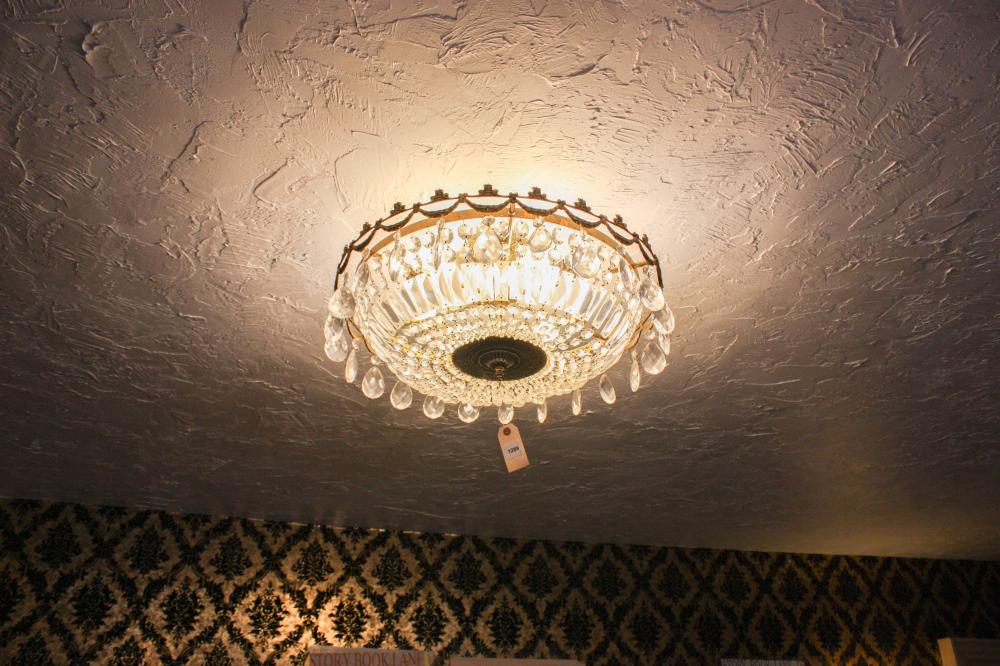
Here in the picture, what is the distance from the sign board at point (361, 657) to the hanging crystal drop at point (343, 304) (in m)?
3.14

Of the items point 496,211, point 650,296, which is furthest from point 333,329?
point 650,296

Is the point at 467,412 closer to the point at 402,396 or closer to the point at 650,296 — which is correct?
the point at 402,396

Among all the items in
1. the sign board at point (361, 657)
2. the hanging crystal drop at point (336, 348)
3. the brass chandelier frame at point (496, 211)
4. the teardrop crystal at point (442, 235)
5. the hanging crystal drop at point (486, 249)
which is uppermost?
the brass chandelier frame at point (496, 211)

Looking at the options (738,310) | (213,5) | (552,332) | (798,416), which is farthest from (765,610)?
(213,5)

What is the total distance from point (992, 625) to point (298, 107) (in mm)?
5951

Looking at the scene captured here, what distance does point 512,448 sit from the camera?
2316mm

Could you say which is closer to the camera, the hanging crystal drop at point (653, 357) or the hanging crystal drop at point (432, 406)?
the hanging crystal drop at point (653, 357)

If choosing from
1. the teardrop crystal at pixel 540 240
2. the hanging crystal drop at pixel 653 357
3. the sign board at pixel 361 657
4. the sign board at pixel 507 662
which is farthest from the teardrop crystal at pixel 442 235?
the sign board at pixel 507 662

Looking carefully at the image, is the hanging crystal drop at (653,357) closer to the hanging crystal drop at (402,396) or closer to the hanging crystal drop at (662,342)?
the hanging crystal drop at (662,342)

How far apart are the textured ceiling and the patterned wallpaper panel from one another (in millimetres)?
867

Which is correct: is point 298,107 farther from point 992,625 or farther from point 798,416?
point 992,625

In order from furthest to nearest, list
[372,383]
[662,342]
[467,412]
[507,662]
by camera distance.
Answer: [507,662] → [467,412] → [372,383] → [662,342]

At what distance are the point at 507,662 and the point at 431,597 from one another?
586 millimetres

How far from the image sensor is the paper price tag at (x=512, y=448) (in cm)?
229
